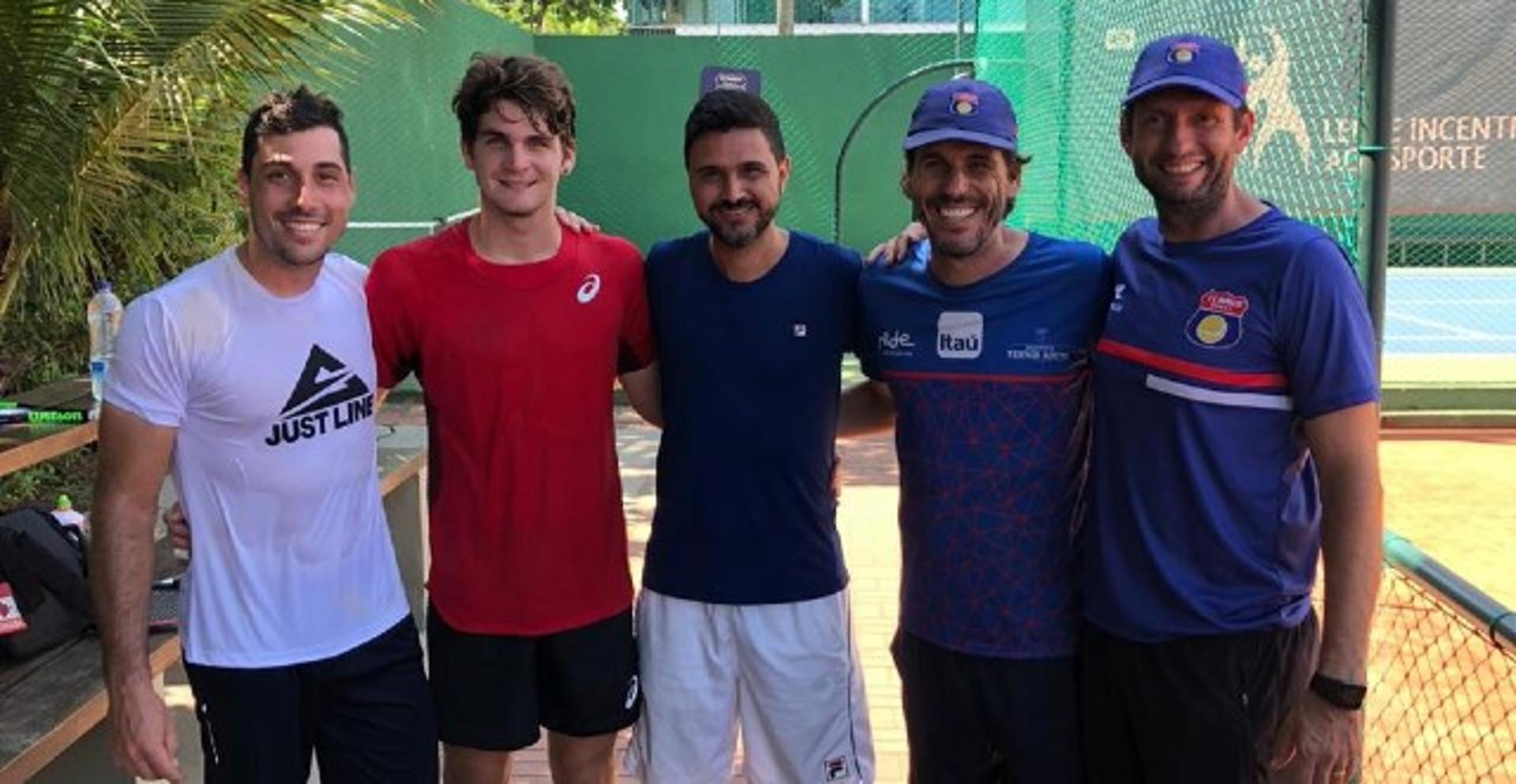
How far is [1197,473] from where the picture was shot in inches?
97.5

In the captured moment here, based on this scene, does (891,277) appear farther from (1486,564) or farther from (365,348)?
(1486,564)

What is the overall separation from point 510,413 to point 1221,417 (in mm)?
1441

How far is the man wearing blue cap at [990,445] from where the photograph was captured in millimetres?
2781

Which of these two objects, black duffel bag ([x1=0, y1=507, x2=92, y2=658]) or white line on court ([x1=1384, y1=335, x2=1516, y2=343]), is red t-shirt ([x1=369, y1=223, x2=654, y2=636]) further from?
white line on court ([x1=1384, y1=335, x2=1516, y2=343])

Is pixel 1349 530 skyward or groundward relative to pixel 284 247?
groundward

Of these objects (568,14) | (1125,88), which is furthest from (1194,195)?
(568,14)

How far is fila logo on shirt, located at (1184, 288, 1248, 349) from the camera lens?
7.96 ft

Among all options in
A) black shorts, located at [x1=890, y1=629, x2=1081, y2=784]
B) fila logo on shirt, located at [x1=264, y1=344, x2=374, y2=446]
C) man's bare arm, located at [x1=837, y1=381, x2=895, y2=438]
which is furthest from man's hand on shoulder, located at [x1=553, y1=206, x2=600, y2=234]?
black shorts, located at [x1=890, y1=629, x2=1081, y2=784]

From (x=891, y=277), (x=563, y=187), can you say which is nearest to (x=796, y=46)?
(x=563, y=187)

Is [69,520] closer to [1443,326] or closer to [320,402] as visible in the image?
[320,402]

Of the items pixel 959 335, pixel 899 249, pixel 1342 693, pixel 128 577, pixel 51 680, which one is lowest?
pixel 51 680

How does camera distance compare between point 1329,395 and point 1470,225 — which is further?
point 1470,225

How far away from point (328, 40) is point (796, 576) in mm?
4539

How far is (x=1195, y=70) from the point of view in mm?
2557
